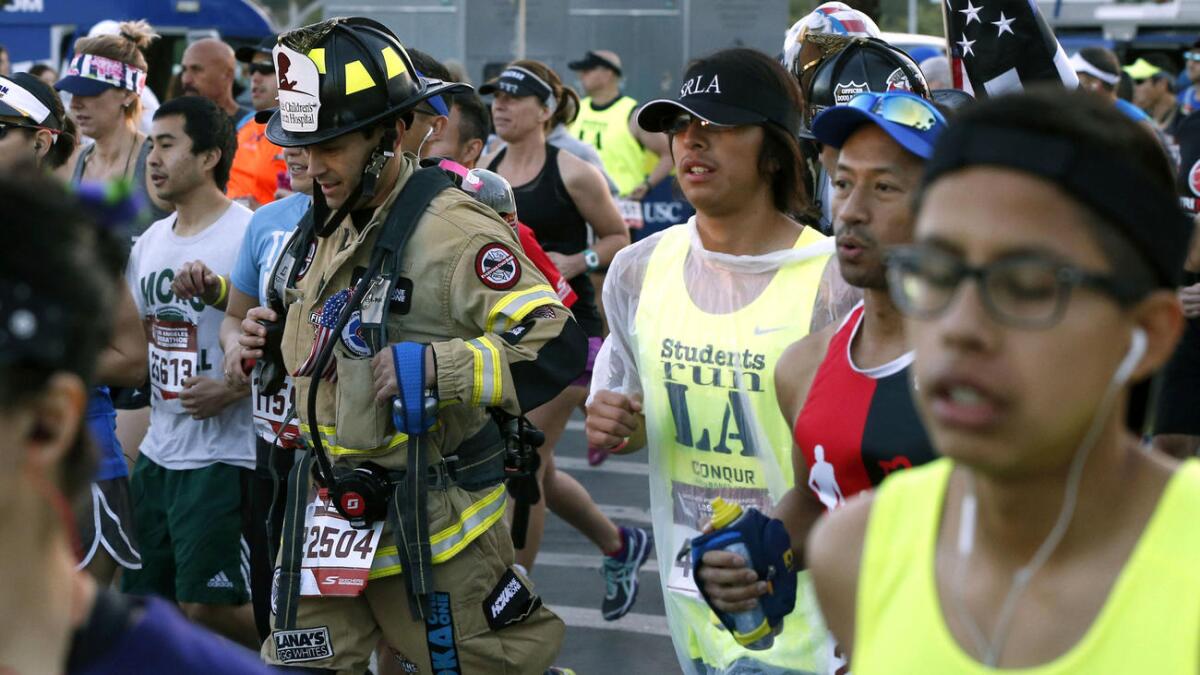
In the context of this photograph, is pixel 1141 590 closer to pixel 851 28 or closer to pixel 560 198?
pixel 851 28

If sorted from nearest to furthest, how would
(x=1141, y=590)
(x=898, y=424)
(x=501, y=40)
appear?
(x=1141, y=590)
(x=898, y=424)
(x=501, y=40)

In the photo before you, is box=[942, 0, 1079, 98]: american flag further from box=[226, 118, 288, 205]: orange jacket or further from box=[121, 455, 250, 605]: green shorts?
box=[226, 118, 288, 205]: orange jacket

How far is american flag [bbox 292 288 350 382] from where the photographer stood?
4.51 m

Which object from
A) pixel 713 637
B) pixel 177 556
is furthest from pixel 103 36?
pixel 713 637

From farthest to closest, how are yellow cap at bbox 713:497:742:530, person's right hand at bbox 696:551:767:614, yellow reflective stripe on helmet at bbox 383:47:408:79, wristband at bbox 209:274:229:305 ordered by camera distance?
wristband at bbox 209:274:229:305 → yellow reflective stripe on helmet at bbox 383:47:408:79 → yellow cap at bbox 713:497:742:530 → person's right hand at bbox 696:551:767:614

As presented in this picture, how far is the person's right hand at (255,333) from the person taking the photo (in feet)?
16.6

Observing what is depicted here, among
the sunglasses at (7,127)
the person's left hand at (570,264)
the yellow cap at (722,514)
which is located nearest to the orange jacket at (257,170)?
the person's left hand at (570,264)

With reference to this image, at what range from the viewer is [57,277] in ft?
6.12

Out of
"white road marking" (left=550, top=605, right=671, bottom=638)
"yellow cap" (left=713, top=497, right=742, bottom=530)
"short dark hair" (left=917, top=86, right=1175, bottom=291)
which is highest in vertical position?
"short dark hair" (left=917, top=86, right=1175, bottom=291)

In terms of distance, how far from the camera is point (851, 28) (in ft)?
19.9

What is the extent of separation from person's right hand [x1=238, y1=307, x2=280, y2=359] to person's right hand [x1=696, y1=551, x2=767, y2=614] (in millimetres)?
2309

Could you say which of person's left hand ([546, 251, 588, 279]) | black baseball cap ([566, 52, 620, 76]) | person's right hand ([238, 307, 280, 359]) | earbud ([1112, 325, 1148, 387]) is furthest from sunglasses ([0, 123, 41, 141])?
black baseball cap ([566, 52, 620, 76])

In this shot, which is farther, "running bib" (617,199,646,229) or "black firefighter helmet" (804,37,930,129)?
"running bib" (617,199,646,229)

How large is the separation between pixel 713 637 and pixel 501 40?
12627mm
